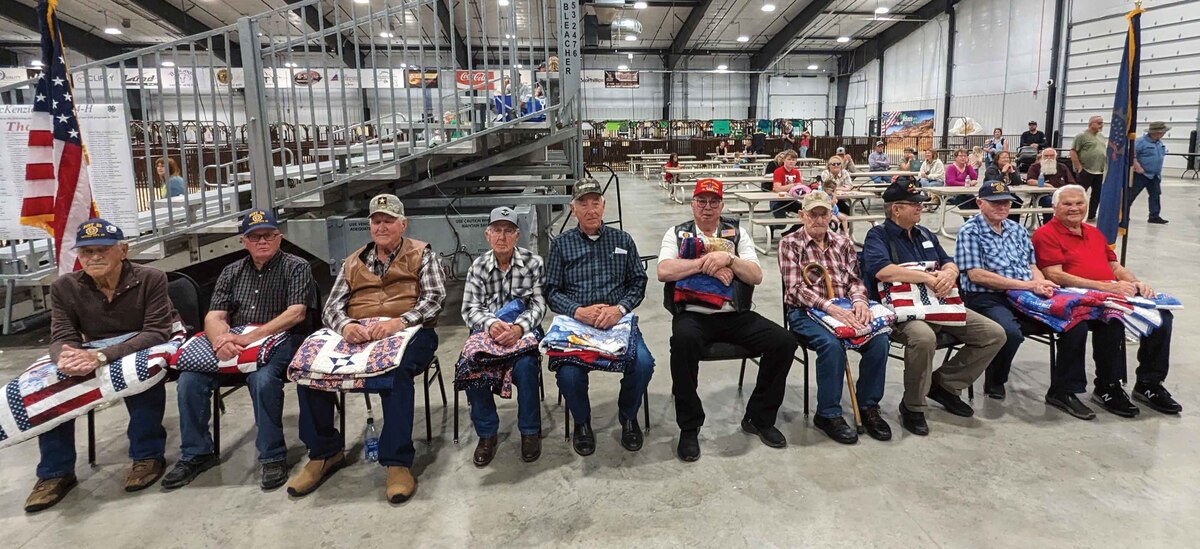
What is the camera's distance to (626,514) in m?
2.52

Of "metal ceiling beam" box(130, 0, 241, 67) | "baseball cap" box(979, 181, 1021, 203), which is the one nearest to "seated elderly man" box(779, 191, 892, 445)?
"baseball cap" box(979, 181, 1021, 203)

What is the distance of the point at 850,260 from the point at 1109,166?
2.54 meters

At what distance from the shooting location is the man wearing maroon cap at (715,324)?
300 cm

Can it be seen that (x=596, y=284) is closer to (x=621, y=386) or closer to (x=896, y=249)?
(x=621, y=386)

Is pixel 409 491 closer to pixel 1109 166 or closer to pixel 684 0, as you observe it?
pixel 1109 166

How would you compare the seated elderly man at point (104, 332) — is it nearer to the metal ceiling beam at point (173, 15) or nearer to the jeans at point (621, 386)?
the jeans at point (621, 386)

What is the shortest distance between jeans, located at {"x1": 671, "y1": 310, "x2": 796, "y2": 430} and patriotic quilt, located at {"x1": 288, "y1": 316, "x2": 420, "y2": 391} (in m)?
1.26

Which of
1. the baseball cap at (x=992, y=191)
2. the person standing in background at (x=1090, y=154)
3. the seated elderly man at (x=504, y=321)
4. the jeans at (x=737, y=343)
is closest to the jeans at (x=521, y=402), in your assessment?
the seated elderly man at (x=504, y=321)

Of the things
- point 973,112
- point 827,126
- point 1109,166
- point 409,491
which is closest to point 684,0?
point 973,112

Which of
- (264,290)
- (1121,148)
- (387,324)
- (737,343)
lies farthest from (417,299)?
(1121,148)

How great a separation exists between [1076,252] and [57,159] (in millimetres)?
5498

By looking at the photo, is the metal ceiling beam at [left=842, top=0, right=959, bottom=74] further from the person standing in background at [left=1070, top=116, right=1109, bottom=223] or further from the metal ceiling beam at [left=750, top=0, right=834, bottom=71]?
the person standing in background at [left=1070, top=116, right=1109, bottom=223]

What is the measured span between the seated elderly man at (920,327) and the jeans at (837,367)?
0.57 feet

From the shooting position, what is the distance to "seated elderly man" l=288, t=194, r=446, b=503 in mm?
2699
